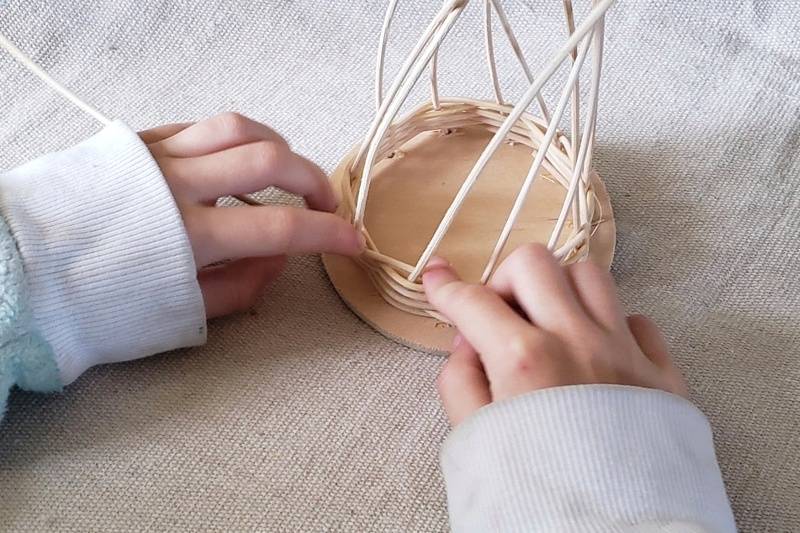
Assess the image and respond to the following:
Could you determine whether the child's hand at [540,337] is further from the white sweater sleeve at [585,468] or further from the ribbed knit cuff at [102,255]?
the ribbed knit cuff at [102,255]

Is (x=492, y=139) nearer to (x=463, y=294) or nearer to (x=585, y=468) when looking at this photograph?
(x=463, y=294)

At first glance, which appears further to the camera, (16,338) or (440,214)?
(440,214)

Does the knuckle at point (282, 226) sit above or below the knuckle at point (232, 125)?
below

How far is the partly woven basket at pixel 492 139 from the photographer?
Result: 41 centimetres

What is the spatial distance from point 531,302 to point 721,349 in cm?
14

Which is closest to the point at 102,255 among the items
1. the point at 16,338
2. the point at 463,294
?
the point at 16,338

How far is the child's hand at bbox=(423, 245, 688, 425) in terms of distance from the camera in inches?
15.6

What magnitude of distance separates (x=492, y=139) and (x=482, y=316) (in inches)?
4.8

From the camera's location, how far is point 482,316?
42 centimetres

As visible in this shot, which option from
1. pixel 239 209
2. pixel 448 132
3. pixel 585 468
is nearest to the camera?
pixel 585 468

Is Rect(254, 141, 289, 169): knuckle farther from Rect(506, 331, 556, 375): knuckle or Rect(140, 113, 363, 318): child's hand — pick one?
Rect(506, 331, 556, 375): knuckle

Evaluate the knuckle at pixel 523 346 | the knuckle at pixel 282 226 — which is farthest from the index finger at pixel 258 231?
the knuckle at pixel 523 346

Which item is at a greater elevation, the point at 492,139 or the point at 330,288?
A: the point at 492,139

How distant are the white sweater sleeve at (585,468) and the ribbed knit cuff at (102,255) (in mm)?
174
